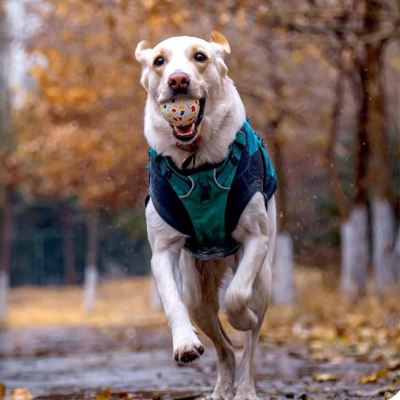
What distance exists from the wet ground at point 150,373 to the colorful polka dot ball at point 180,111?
2.00 m

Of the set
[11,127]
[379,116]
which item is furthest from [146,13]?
[11,127]

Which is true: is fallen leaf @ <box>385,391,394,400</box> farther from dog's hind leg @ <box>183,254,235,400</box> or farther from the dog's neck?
the dog's neck

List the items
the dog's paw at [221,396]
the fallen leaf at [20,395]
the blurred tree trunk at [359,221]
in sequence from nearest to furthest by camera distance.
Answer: the dog's paw at [221,396]
the fallen leaf at [20,395]
the blurred tree trunk at [359,221]

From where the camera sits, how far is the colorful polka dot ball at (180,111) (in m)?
5.34

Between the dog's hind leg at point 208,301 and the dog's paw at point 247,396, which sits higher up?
the dog's hind leg at point 208,301

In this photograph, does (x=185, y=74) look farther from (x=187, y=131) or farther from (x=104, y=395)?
(x=104, y=395)

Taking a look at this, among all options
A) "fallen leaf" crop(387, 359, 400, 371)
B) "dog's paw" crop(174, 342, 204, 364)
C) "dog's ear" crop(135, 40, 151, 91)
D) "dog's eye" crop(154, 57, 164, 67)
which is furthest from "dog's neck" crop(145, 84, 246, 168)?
"fallen leaf" crop(387, 359, 400, 371)

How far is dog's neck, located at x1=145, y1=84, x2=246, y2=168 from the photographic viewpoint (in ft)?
18.6

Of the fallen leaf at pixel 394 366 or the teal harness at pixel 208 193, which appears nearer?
the teal harness at pixel 208 193

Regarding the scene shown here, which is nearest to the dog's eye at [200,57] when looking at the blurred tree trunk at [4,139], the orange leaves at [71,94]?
Result: the orange leaves at [71,94]

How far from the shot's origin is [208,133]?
5.70m

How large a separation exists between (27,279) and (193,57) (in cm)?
3336

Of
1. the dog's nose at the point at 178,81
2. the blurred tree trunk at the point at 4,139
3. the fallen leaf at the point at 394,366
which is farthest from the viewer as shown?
the blurred tree trunk at the point at 4,139

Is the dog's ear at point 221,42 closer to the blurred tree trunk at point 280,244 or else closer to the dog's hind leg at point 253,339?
the dog's hind leg at point 253,339
